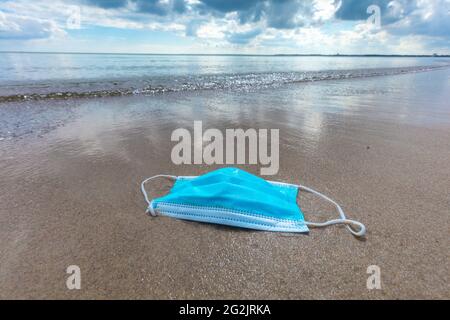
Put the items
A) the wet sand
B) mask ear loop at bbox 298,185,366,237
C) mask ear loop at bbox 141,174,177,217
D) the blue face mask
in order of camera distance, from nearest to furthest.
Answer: the wet sand, mask ear loop at bbox 298,185,366,237, the blue face mask, mask ear loop at bbox 141,174,177,217

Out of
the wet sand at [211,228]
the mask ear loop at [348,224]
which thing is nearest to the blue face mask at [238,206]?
the mask ear loop at [348,224]

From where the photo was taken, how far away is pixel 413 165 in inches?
168

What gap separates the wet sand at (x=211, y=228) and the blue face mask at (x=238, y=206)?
11cm

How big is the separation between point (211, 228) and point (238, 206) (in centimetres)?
40

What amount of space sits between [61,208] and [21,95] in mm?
12037

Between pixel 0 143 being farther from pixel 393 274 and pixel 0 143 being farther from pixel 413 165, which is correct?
pixel 413 165

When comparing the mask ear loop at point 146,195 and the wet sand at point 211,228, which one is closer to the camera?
the wet sand at point 211,228

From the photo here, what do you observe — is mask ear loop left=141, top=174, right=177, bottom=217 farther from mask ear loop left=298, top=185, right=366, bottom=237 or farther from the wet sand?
mask ear loop left=298, top=185, right=366, bottom=237

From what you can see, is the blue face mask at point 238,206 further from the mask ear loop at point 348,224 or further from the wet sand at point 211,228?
the wet sand at point 211,228

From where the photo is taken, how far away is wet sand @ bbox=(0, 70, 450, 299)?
2123 mm

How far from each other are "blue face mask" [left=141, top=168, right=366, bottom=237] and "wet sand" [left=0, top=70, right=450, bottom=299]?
0.36 ft

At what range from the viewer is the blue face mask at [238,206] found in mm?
2781

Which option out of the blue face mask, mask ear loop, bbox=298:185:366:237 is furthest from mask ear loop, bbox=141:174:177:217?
mask ear loop, bbox=298:185:366:237
